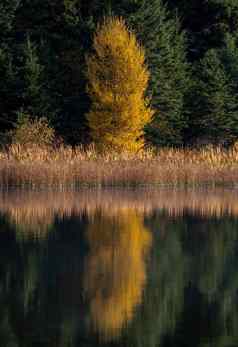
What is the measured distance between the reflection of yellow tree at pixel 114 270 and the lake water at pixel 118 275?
1cm

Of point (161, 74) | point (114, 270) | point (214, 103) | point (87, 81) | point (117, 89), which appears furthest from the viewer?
point (214, 103)

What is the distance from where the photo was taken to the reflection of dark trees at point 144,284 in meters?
11.1

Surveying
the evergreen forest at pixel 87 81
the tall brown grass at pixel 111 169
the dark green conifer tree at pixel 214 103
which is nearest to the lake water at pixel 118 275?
the tall brown grass at pixel 111 169

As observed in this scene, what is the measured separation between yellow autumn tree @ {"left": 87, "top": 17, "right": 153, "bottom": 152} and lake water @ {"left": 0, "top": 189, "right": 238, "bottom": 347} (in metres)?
18.0

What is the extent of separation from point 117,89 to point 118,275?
3037 centimetres

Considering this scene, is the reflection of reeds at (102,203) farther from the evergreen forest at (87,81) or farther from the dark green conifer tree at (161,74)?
the dark green conifer tree at (161,74)

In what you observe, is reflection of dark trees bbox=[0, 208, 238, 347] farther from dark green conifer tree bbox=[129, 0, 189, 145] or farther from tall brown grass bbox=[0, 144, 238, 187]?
dark green conifer tree bbox=[129, 0, 189, 145]

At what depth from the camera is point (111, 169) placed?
118 ft

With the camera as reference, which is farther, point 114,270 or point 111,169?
point 111,169

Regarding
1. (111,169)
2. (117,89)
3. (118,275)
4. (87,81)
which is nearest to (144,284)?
(118,275)

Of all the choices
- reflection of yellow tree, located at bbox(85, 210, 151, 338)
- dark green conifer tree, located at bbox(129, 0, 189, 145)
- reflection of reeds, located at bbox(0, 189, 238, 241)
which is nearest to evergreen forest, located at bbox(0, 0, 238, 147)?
dark green conifer tree, located at bbox(129, 0, 189, 145)

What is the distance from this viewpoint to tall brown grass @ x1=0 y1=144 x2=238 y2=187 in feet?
114

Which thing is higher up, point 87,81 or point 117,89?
point 87,81

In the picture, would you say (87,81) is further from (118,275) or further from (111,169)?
(118,275)
